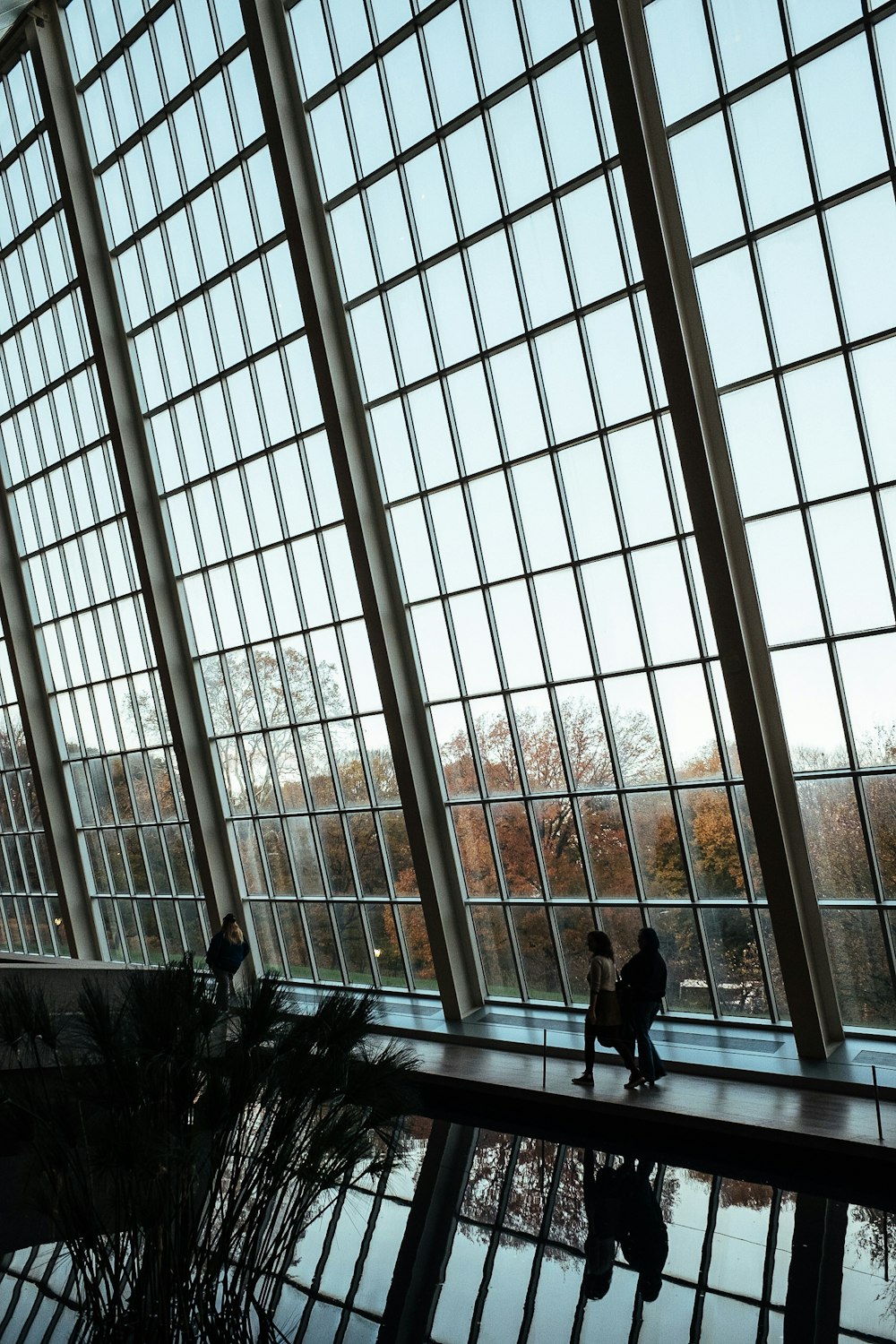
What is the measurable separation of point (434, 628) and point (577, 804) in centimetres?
233

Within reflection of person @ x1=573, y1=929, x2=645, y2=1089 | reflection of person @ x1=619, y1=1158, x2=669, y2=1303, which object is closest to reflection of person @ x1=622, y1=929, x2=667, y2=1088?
reflection of person @ x1=573, y1=929, x2=645, y2=1089

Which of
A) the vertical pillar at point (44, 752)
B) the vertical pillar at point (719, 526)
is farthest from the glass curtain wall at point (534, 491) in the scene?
the vertical pillar at point (44, 752)

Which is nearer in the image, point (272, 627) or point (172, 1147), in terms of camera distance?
point (172, 1147)

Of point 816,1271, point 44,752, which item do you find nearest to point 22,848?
point 44,752

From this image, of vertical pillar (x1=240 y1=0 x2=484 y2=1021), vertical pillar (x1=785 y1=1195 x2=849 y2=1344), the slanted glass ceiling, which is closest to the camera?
vertical pillar (x1=785 y1=1195 x2=849 y2=1344)

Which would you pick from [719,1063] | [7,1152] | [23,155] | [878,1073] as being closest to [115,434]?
[23,155]

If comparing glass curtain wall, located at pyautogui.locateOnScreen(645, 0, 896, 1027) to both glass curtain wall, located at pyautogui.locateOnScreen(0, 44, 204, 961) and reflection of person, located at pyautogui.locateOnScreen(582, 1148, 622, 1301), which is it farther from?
glass curtain wall, located at pyautogui.locateOnScreen(0, 44, 204, 961)

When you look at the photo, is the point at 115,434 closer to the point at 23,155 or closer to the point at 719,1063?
the point at 23,155

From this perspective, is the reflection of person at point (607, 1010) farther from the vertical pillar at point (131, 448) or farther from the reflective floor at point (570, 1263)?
the vertical pillar at point (131, 448)

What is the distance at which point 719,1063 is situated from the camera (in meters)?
9.32

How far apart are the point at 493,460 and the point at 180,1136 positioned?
22.3 feet

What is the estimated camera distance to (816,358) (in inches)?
327

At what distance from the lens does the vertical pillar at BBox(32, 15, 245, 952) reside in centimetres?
1389

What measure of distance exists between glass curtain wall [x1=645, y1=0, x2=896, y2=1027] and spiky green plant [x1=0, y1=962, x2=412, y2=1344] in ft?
14.2
